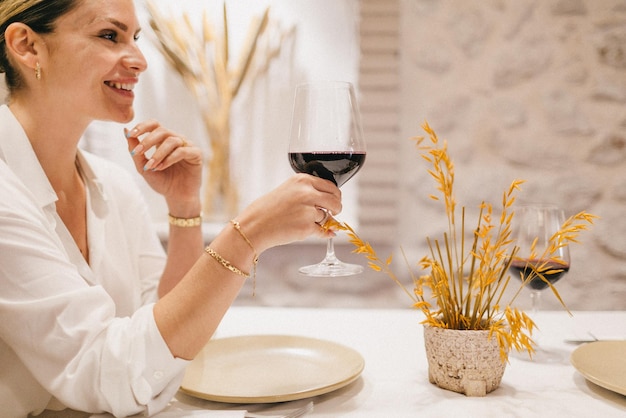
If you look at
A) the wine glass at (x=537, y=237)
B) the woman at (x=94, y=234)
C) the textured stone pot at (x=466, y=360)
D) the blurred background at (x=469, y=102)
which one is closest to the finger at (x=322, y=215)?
the woman at (x=94, y=234)

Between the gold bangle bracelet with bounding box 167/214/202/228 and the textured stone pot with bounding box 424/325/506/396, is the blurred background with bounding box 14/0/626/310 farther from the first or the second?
the textured stone pot with bounding box 424/325/506/396

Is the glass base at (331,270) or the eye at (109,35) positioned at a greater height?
the eye at (109,35)

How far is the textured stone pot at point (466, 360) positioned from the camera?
782 millimetres

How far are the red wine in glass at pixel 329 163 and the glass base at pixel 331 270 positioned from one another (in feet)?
0.46

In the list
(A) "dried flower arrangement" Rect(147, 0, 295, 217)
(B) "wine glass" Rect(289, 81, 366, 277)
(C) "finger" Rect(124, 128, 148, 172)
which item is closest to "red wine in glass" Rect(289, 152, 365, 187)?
(B) "wine glass" Rect(289, 81, 366, 277)

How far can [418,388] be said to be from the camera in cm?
83

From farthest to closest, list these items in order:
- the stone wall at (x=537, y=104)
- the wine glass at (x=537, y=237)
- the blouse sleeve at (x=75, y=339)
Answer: the stone wall at (x=537, y=104) → the wine glass at (x=537, y=237) → the blouse sleeve at (x=75, y=339)

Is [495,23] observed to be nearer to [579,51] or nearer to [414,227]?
[579,51]

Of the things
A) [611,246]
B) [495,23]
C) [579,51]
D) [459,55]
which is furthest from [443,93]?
[611,246]

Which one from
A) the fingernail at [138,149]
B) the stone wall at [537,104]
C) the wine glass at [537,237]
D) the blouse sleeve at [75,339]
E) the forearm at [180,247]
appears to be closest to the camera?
the blouse sleeve at [75,339]

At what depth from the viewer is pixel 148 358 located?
75 cm

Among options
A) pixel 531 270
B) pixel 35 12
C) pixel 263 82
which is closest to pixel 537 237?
pixel 531 270

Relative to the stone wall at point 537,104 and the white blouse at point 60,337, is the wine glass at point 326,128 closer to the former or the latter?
the white blouse at point 60,337

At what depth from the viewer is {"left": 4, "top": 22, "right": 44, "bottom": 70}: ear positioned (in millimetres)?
1002
